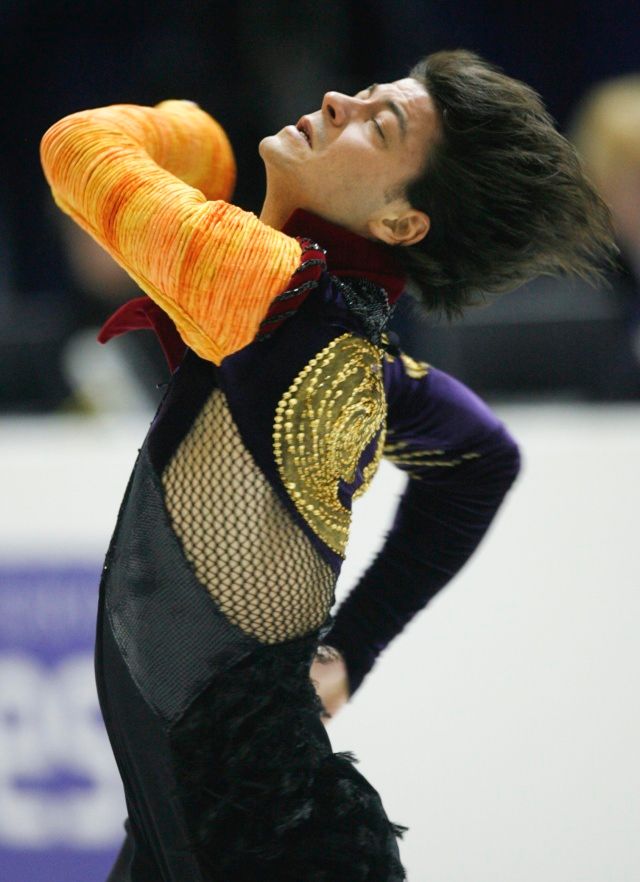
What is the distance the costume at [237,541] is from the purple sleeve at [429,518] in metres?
0.19

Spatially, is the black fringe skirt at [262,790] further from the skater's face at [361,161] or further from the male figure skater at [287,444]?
the skater's face at [361,161]

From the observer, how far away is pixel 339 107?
1.22 metres

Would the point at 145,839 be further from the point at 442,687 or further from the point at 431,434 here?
the point at 442,687

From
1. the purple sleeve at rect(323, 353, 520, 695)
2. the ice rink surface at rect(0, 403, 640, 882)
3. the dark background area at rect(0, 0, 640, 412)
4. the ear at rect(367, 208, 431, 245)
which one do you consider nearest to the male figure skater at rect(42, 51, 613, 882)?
the ear at rect(367, 208, 431, 245)

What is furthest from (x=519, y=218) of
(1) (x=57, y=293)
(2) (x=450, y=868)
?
(1) (x=57, y=293)

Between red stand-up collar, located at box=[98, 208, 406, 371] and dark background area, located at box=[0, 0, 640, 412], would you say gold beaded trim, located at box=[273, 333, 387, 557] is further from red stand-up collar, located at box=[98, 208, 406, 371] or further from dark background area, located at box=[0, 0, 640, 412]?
dark background area, located at box=[0, 0, 640, 412]

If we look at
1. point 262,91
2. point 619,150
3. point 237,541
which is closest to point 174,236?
point 237,541

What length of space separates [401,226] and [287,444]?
0.82 feet

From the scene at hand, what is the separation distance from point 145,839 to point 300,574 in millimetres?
334

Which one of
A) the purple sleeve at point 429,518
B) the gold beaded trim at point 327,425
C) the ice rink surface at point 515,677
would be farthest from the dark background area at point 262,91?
the gold beaded trim at point 327,425

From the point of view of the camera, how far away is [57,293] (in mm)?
4246

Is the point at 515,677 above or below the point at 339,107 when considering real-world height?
below

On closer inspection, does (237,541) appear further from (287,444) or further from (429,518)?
(429,518)

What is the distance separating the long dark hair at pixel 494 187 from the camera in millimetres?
1210
